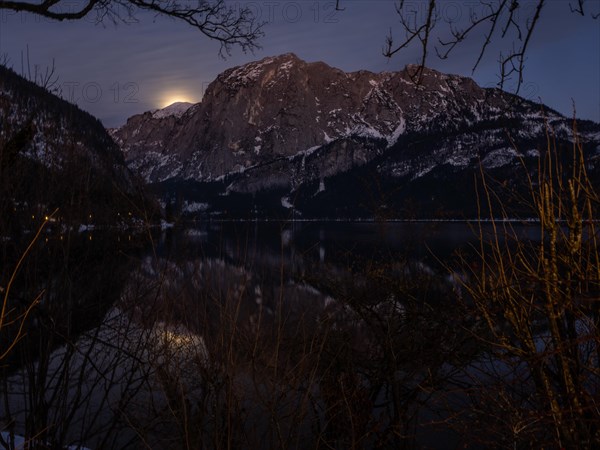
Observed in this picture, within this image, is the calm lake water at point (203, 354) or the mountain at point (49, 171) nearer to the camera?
the calm lake water at point (203, 354)

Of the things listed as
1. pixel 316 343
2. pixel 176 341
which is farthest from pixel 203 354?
pixel 316 343

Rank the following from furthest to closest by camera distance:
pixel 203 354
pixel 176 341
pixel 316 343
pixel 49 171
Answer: pixel 203 354 → pixel 176 341 → pixel 316 343 → pixel 49 171

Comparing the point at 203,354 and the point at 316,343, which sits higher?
the point at 316,343

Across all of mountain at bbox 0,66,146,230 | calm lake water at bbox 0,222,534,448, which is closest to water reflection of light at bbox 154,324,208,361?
calm lake water at bbox 0,222,534,448

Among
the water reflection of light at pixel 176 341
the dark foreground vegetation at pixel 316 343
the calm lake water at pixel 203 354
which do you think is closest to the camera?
the dark foreground vegetation at pixel 316 343

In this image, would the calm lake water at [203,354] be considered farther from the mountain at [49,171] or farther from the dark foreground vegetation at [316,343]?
the mountain at [49,171]

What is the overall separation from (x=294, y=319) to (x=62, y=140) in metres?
12.5

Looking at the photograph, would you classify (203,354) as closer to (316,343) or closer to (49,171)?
(316,343)

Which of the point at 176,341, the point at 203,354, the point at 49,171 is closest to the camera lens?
the point at 49,171

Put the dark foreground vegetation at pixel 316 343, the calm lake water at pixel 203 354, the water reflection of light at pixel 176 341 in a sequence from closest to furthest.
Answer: the dark foreground vegetation at pixel 316 343, the calm lake water at pixel 203 354, the water reflection of light at pixel 176 341

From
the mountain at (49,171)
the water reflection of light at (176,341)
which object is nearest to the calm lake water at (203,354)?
the water reflection of light at (176,341)

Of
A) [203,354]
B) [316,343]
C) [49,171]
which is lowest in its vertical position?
[203,354]

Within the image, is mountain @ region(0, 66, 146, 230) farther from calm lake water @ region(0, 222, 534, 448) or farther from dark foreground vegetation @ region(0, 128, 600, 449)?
calm lake water @ region(0, 222, 534, 448)

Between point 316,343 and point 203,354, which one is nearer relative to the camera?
point 316,343
